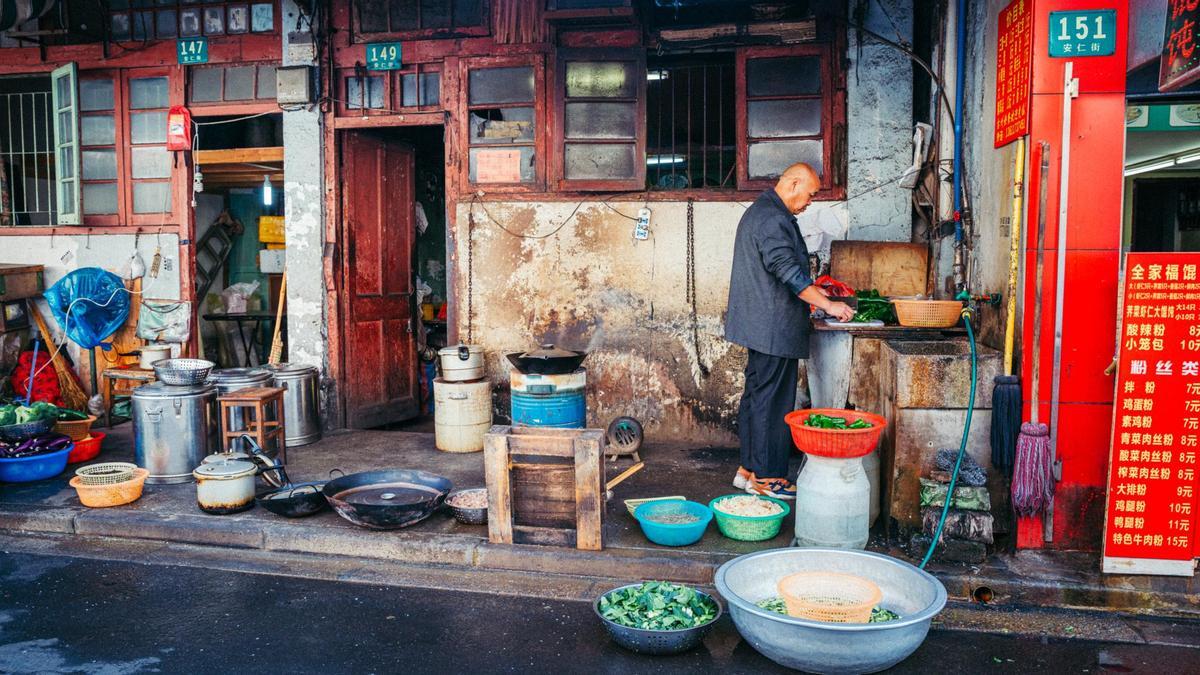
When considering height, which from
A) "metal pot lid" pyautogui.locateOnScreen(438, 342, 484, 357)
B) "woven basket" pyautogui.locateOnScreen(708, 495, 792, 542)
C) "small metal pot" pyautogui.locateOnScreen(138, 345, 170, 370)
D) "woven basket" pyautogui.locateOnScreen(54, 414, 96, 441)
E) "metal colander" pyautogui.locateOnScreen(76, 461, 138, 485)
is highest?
"metal pot lid" pyautogui.locateOnScreen(438, 342, 484, 357)

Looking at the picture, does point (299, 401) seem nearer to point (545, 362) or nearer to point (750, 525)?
point (545, 362)

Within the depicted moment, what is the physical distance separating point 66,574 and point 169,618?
1256mm

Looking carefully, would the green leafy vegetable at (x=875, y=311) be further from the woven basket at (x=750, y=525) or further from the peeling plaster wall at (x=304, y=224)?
the peeling plaster wall at (x=304, y=224)

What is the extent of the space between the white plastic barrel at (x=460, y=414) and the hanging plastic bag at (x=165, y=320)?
344cm

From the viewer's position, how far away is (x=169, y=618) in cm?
471

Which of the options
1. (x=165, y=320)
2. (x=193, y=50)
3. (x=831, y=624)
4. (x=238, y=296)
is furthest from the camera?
(x=238, y=296)

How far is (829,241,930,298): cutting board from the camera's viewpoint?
24.3 feet

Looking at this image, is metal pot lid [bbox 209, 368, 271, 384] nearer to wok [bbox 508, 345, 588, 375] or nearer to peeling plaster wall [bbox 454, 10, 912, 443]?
peeling plaster wall [bbox 454, 10, 912, 443]

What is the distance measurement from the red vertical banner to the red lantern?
805 centimetres

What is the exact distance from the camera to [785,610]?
4262mm

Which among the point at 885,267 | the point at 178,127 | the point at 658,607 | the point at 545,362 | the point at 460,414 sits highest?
the point at 178,127

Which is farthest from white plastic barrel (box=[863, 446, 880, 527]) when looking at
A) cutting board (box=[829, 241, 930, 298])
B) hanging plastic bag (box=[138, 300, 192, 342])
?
hanging plastic bag (box=[138, 300, 192, 342])

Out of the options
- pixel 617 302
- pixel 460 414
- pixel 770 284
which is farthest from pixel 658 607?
pixel 617 302

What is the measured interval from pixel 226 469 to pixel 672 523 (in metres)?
3.36
